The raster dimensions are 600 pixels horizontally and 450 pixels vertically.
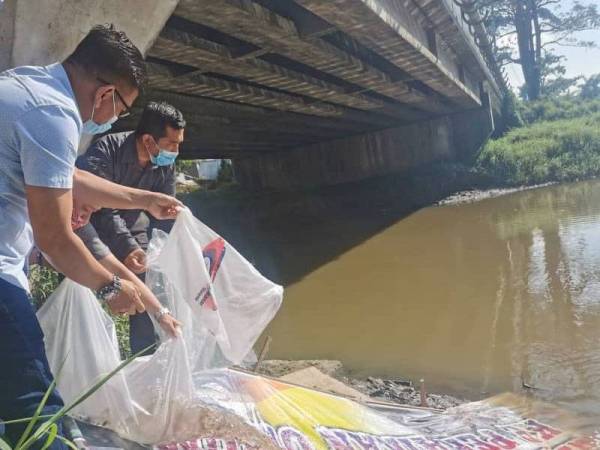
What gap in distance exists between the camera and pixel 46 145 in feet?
4.62

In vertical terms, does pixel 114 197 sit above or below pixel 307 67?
below

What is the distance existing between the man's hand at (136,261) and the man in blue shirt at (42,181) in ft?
2.85

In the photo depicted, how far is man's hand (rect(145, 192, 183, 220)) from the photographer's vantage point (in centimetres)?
229

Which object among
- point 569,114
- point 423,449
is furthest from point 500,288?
point 569,114

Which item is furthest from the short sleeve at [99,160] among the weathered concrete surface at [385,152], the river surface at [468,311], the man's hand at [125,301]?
the weathered concrete surface at [385,152]

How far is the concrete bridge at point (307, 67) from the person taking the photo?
3.33m

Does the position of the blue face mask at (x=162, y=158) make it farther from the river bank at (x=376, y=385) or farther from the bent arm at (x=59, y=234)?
the river bank at (x=376, y=385)

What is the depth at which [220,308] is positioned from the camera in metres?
2.38

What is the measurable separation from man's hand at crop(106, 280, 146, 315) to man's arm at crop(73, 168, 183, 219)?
0.53 meters

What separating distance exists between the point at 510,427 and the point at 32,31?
2.99 meters

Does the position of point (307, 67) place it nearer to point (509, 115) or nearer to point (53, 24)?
point (53, 24)

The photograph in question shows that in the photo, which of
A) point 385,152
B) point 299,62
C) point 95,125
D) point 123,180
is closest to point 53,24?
point 123,180

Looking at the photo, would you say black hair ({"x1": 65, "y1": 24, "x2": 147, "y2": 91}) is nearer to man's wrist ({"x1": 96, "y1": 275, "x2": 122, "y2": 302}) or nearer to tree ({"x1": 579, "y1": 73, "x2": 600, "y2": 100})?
man's wrist ({"x1": 96, "y1": 275, "x2": 122, "y2": 302})

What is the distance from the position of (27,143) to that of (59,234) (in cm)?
24
